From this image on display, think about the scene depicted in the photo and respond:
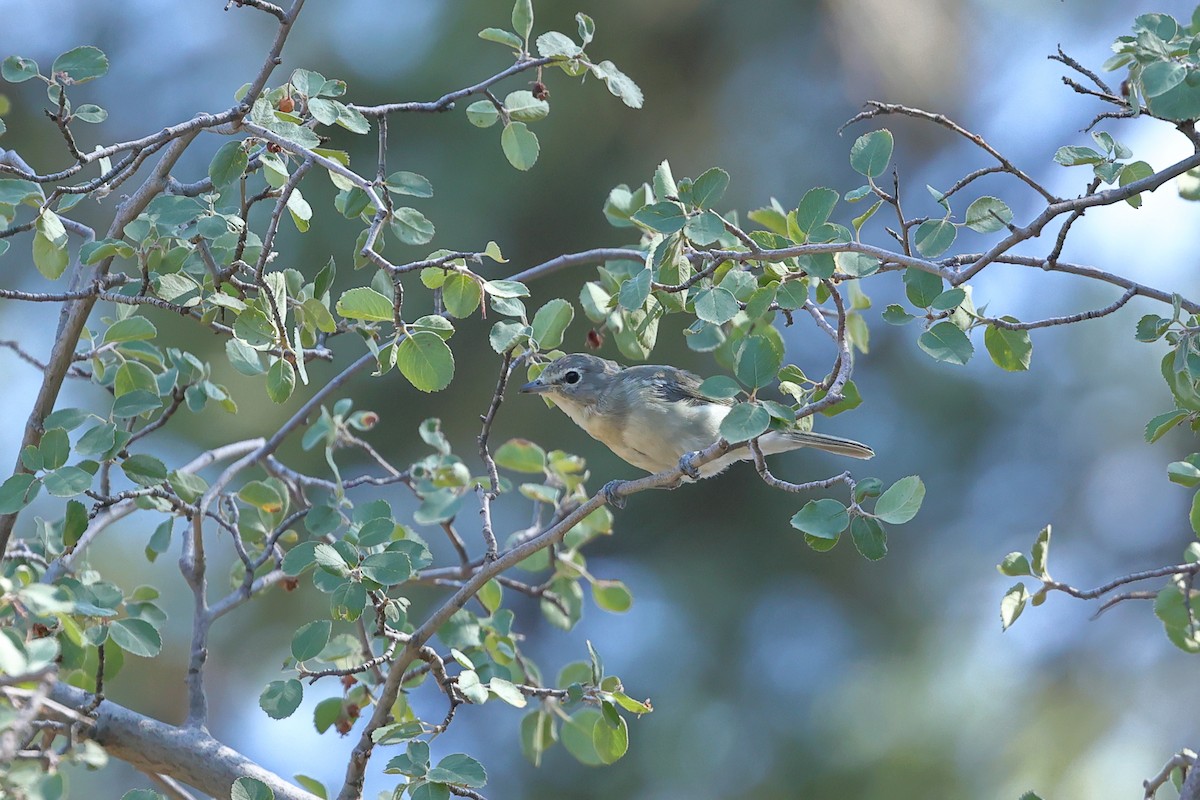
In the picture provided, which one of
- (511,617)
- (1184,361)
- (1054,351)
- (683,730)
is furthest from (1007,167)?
(1054,351)

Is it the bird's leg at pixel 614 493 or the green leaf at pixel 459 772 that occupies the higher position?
the bird's leg at pixel 614 493

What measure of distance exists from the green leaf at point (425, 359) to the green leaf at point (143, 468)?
0.73 m

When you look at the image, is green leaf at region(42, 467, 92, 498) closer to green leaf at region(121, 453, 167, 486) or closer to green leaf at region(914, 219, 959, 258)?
green leaf at region(121, 453, 167, 486)

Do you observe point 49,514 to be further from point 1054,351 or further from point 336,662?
point 1054,351

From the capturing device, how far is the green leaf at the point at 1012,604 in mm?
2137

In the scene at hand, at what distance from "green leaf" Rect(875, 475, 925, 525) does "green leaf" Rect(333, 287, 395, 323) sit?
3.13ft

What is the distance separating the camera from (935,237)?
2287mm

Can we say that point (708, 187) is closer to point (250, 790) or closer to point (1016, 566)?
point (1016, 566)

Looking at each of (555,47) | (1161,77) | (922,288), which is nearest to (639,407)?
(555,47)

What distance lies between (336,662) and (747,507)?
4.73 m

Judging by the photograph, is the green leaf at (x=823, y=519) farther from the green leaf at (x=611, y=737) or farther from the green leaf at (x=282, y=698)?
the green leaf at (x=282, y=698)

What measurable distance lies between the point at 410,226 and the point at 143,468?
2.73 feet

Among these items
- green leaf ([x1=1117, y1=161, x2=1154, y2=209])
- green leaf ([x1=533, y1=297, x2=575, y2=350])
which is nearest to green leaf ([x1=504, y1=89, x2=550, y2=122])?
green leaf ([x1=533, y1=297, x2=575, y2=350])

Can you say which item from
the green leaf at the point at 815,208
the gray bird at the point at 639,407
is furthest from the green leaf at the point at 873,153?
the gray bird at the point at 639,407
